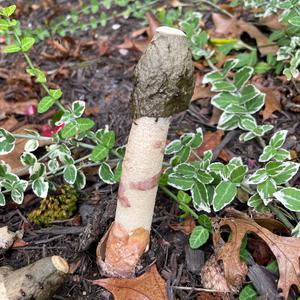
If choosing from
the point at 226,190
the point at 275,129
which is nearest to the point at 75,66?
the point at 275,129

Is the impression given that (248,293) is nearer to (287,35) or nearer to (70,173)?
(70,173)

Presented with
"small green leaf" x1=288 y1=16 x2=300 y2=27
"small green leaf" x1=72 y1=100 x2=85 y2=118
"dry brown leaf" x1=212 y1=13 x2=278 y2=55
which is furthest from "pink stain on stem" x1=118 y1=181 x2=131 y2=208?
"dry brown leaf" x1=212 y1=13 x2=278 y2=55

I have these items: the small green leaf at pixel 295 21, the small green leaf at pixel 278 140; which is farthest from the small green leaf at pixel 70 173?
the small green leaf at pixel 295 21

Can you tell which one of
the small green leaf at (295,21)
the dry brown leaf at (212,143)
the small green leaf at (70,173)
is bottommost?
the dry brown leaf at (212,143)

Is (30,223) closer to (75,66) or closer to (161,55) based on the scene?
(161,55)

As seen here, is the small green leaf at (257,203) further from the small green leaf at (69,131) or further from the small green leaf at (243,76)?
the small green leaf at (69,131)

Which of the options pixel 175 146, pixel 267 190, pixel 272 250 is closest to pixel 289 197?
pixel 267 190
